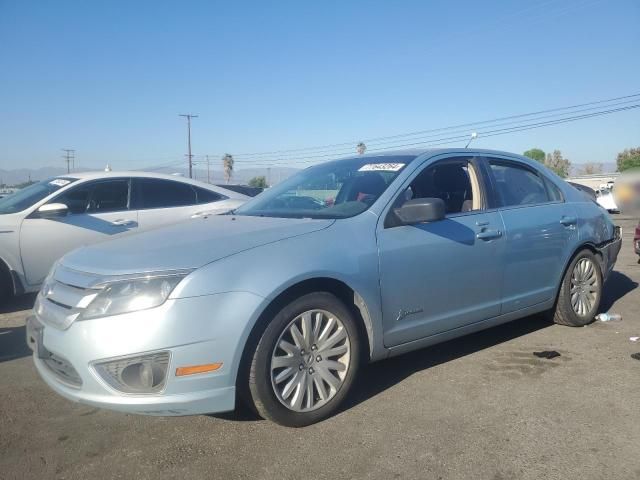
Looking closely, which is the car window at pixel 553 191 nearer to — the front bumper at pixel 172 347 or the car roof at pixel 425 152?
the car roof at pixel 425 152

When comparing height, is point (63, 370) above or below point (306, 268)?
below

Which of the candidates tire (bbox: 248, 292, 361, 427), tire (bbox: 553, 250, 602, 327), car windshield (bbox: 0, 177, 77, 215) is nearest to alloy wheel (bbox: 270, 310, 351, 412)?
tire (bbox: 248, 292, 361, 427)

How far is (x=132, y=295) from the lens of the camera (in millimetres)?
2604

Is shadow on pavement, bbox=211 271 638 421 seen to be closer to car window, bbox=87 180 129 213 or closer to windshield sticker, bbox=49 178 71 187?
car window, bbox=87 180 129 213

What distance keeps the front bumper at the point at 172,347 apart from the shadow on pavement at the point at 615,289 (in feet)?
14.7

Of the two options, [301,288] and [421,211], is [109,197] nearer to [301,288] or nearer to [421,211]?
[301,288]

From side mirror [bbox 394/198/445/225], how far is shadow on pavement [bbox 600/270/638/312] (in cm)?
323

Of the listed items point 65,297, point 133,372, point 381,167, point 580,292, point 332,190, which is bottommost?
point 580,292

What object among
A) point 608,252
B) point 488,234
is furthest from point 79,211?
point 608,252

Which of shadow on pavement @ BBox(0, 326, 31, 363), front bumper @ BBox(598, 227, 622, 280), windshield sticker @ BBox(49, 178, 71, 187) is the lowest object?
shadow on pavement @ BBox(0, 326, 31, 363)

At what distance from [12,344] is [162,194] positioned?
2.80 m

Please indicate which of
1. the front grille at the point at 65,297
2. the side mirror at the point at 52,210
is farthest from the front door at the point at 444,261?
the side mirror at the point at 52,210

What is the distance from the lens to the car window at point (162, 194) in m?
6.74

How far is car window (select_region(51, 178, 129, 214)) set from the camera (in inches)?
247
